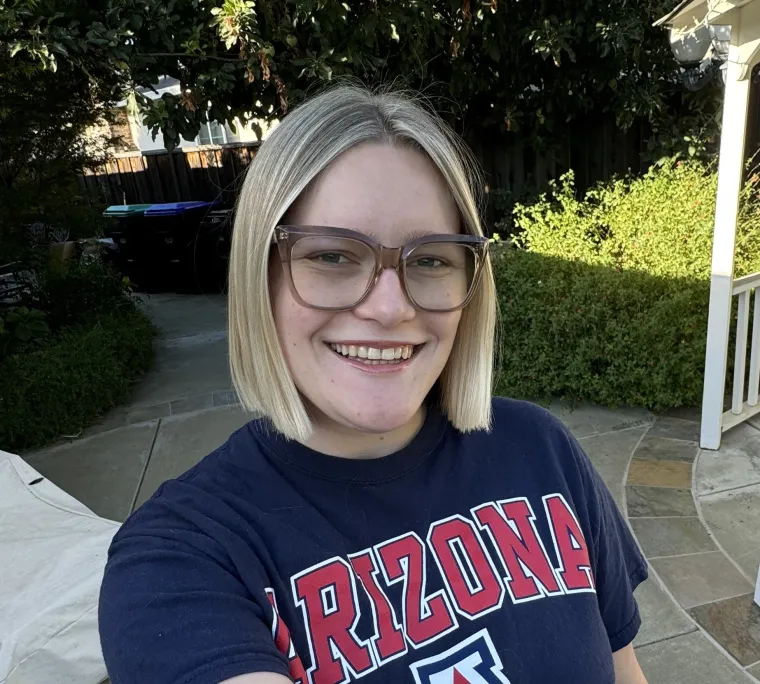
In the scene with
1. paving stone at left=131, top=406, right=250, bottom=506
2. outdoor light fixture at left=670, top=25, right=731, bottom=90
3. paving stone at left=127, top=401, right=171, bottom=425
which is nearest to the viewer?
outdoor light fixture at left=670, top=25, right=731, bottom=90

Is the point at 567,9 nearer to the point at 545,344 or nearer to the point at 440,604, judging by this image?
the point at 545,344

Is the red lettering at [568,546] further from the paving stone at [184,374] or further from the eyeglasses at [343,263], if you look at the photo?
the paving stone at [184,374]

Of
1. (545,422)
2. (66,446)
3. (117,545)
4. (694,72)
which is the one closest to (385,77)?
(694,72)

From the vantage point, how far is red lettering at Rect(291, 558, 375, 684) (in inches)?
32.6

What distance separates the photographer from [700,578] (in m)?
2.56

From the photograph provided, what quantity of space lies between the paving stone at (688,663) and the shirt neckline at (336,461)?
5.62ft

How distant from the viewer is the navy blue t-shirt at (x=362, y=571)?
79 centimetres

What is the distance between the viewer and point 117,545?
901 millimetres

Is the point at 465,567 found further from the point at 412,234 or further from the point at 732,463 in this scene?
the point at 732,463

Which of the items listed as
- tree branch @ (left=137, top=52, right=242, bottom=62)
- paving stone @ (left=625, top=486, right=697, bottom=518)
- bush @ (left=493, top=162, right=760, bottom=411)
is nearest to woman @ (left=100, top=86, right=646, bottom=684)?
paving stone @ (left=625, top=486, right=697, bottom=518)

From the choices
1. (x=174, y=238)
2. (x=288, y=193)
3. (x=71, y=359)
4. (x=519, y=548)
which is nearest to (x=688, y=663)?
(x=519, y=548)

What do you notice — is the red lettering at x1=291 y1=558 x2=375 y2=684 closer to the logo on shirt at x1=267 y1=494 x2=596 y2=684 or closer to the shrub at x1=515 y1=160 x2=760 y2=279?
the logo on shirt at x1=267 y1=494 x2=596 y2=684

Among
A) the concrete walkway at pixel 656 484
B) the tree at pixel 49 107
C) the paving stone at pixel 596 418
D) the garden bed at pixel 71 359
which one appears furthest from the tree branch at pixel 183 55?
the paving stone at pixel 596 418

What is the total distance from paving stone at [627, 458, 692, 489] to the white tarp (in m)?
2.71
